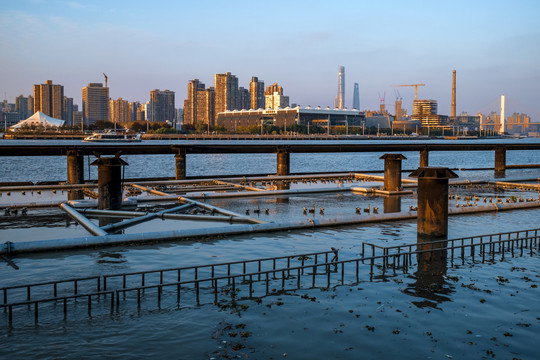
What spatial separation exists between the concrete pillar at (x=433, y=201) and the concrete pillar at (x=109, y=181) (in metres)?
14.2

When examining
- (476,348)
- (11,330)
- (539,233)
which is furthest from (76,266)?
(539,233)

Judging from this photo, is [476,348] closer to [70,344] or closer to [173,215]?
[70,344]

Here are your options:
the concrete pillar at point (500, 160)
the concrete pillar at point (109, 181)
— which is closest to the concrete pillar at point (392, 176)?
the concrete pillar at point (109, 181)

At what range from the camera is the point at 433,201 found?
68.6 feet

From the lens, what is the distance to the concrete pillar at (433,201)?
68.1 feet

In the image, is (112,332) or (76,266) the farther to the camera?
(76,266)

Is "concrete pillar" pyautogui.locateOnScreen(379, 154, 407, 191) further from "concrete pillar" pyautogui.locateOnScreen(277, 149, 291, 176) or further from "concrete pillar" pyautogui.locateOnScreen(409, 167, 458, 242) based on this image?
"concrete pillar" pyautogui.locateOnScreen(409, 167, 458, 242)

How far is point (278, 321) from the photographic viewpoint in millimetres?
12539

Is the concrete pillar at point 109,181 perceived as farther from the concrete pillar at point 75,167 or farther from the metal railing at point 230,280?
the concrete pillar at point 75,167

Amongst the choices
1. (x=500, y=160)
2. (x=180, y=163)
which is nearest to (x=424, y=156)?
(x=500, y=160)

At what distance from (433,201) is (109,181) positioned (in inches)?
615

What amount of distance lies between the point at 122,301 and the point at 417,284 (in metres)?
8.34

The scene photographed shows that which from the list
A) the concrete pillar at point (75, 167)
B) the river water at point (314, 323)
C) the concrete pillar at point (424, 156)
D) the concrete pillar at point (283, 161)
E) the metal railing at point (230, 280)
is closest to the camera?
the river water at point (314, 323)

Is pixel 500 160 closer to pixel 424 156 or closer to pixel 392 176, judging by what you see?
pixel 424 156
